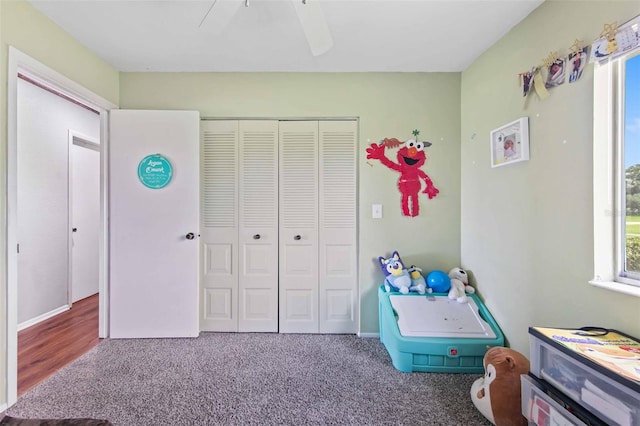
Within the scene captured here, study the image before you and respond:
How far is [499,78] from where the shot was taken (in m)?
1.86

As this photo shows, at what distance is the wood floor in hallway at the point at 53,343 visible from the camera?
180 centimetres

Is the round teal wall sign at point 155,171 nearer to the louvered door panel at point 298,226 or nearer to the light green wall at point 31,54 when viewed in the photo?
the light green wall at point 31,54

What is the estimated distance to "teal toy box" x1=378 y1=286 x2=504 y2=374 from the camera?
178 centimetres

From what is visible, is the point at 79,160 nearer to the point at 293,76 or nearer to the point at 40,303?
the point at 40,303

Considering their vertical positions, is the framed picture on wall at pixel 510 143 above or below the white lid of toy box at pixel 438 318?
above

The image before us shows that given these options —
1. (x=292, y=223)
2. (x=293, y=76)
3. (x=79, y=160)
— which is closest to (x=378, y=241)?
(x=292, y=223)

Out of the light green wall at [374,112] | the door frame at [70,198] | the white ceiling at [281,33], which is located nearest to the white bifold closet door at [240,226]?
the light green wall at [374,112]

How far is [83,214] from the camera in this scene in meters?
3.21

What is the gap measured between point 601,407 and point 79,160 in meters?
4.63

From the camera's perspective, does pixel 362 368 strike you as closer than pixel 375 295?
Yes

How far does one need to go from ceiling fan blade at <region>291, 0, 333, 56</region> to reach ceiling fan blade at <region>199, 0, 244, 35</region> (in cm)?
30

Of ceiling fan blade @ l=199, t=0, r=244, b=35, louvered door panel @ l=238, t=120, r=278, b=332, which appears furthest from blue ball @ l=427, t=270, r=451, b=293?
ceiling fan blade @ l=199, t=0, r=244, b=35

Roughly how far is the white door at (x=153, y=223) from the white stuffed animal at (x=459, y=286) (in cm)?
213

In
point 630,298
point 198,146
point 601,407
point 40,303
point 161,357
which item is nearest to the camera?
point 601,407
